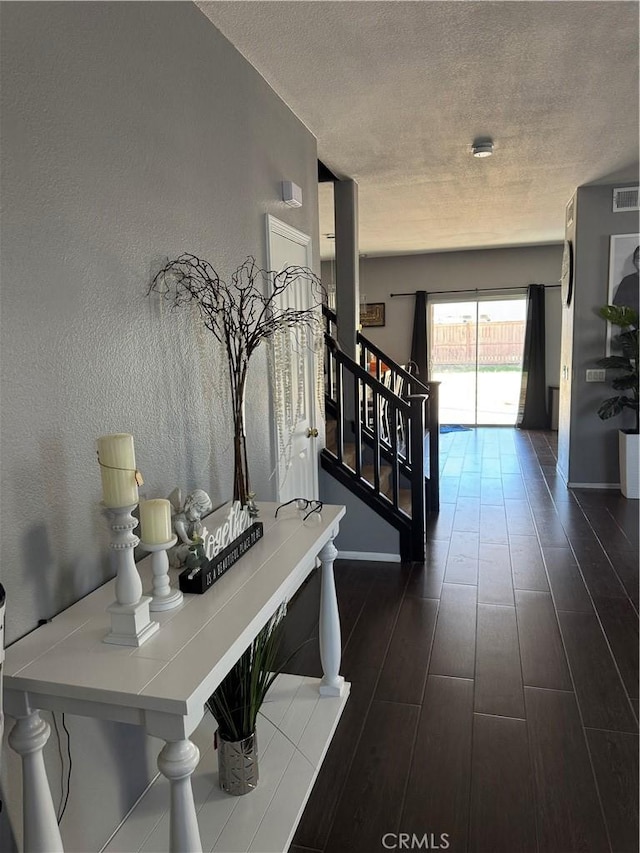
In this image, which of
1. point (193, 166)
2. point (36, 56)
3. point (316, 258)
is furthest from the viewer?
point (316, 258)

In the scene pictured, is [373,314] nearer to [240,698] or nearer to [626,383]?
[626,383]

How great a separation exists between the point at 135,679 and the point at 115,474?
0.44m

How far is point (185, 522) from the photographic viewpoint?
183 centimetres

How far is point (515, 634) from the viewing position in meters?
2.91

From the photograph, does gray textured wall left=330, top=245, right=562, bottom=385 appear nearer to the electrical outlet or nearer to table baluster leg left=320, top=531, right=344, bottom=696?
the electrical outlet

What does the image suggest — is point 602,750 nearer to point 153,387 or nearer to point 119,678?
point 119,678

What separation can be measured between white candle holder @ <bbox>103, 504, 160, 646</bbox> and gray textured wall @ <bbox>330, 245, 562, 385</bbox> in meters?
8.59

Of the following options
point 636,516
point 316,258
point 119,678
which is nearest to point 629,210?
point 636,516

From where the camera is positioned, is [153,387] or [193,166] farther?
[193,166]

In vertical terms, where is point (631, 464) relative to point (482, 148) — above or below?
below

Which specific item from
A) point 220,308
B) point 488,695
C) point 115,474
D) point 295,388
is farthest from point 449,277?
point 115,474

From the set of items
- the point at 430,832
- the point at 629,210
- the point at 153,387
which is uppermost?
the point at 629,210

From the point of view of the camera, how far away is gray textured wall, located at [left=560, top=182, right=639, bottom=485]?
5.36 meters

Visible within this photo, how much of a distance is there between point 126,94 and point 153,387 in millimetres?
905
